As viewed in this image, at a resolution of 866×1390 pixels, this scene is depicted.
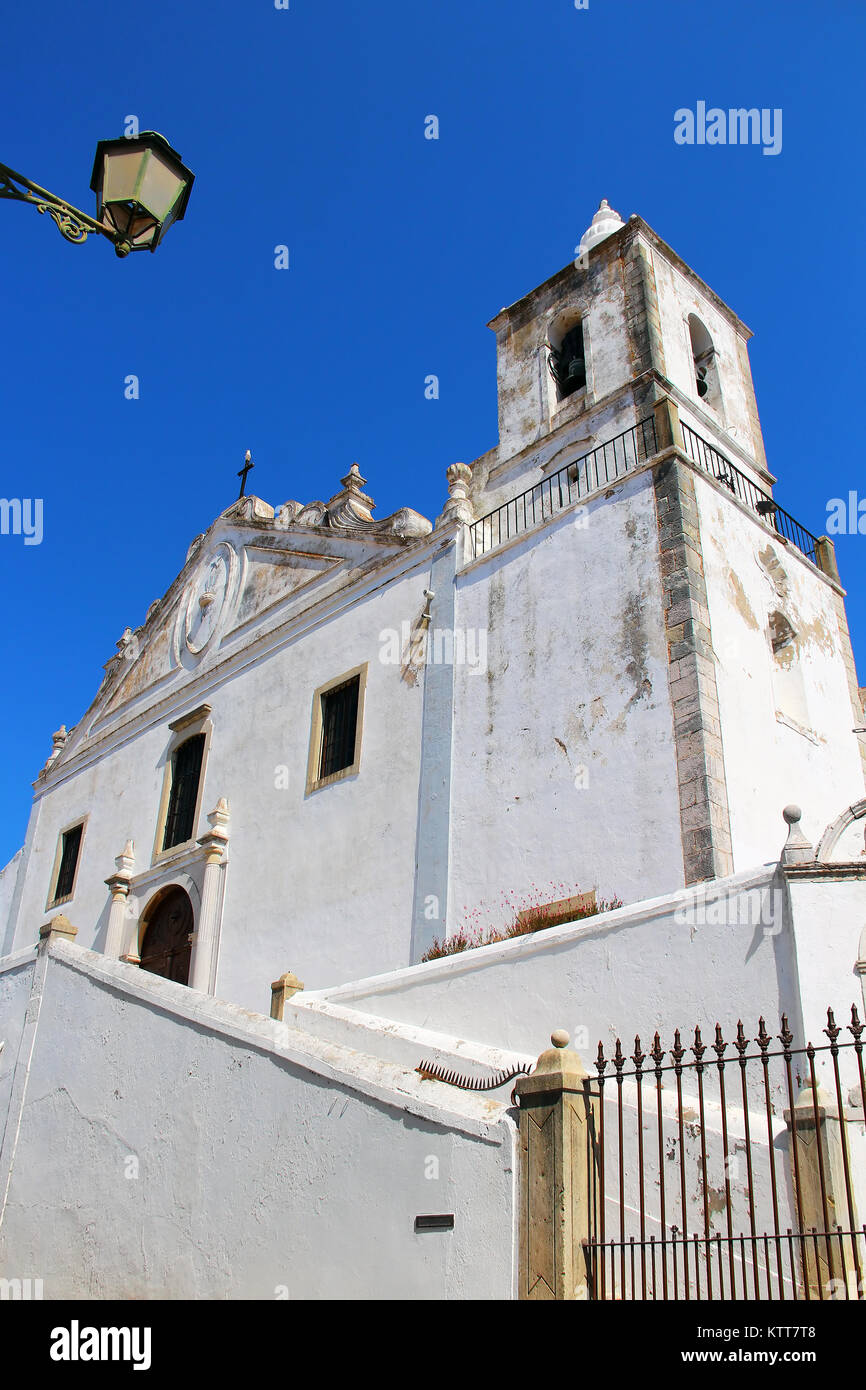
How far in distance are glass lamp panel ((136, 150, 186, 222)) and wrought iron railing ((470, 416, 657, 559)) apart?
24.8 feet

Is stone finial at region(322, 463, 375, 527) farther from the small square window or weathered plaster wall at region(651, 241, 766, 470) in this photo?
the small square window

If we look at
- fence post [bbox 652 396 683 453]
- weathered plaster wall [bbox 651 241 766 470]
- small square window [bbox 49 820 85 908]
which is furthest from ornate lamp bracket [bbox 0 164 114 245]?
small square window [bbox 49 820 85 908]

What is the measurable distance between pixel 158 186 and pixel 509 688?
7.41 metres

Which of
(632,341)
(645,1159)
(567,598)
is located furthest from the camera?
(632,341)

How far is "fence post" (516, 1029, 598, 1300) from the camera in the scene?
412 centimetres

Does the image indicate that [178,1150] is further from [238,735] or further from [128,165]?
[238,735]

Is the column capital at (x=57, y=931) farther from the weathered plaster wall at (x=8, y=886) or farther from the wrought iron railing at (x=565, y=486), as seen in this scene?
the weathered plaster wall at (x=8, y=886)

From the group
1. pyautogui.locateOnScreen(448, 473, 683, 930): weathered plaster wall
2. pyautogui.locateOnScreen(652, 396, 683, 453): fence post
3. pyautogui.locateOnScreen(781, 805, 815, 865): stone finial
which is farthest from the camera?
pyautogui.locateOnScreen(652, 396, 683, 453): fence post

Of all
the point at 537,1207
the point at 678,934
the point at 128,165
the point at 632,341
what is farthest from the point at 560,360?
Answer: the point at 537,1207

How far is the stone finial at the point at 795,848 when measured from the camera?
6312mm

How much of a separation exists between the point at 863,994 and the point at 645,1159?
150cm

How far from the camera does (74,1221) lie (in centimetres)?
705

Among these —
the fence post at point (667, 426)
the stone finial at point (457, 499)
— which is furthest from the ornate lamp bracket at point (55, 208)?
the stone finial at point (457, 499)
